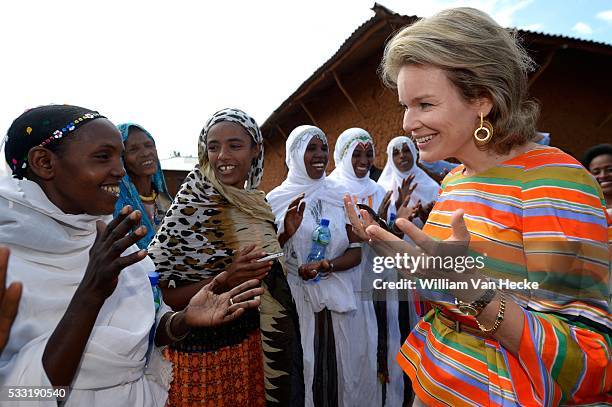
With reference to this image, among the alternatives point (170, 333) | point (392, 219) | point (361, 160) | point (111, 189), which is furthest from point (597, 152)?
point (111, 189)

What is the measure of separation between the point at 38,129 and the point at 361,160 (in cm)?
375

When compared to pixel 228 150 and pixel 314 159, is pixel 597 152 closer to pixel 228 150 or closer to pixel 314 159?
pixel 314 159

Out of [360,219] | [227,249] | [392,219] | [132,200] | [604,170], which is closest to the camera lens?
[360,219]

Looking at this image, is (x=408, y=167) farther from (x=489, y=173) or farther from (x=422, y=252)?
(x=422, y=252)

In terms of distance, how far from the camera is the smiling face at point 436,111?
1.38m

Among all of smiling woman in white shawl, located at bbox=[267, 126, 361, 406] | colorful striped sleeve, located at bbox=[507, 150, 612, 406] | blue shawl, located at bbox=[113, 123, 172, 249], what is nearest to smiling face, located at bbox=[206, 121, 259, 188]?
blue shawl, located at bbox=[113, 123, 172, 249]

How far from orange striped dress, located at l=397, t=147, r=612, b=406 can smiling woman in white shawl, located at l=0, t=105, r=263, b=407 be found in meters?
0.90

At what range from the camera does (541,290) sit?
120cm

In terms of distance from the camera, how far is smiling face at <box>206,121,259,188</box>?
2436 millimetres

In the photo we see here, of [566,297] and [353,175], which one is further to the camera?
[353,175]

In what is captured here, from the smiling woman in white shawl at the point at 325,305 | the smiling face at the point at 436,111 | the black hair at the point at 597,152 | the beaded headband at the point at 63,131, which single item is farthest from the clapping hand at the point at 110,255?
the black hair at the point at 597,152

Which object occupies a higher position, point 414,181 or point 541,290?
point 414,181

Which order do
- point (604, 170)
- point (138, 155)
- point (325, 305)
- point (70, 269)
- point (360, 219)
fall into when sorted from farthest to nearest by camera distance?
point (325, 305)
point (138, 155)
point (604, 170)
point (360, 219)
point (70, 269)

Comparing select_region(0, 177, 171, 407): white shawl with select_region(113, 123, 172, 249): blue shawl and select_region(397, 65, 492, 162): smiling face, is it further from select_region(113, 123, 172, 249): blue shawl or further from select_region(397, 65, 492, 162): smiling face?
select_region(397, 65, 492, 162): smiling face
